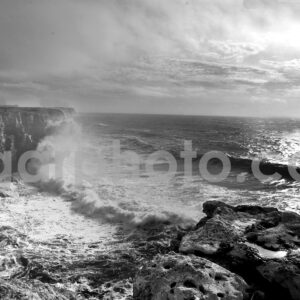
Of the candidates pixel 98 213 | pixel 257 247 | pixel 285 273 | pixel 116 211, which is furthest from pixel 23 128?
pixel 285 273

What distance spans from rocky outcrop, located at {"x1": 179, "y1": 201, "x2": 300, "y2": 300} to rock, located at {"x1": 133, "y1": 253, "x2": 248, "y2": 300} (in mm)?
1198

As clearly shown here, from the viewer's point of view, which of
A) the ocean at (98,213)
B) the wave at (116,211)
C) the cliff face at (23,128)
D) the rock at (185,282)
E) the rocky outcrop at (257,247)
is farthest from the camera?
the cliff face at (23,128)

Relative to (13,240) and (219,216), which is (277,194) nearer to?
(219,216)

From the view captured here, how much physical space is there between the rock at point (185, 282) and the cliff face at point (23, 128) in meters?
22.7

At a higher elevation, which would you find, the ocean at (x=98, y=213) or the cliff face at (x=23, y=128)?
the cliff face at (x=23, y=128)

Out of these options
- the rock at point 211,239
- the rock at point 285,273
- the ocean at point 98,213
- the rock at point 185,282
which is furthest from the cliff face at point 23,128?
the rock at point 285,273

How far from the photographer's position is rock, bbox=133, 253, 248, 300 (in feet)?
26.5

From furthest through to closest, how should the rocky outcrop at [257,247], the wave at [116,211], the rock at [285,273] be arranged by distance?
1. the wave at [116,211]
2. the rocky outcrop at [257,247]
3. the rock at [285,273]

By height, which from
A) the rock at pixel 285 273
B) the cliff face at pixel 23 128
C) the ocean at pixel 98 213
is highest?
the cliff face at pixel 23 128

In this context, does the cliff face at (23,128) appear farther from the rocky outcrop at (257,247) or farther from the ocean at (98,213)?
the rocky outcrop at (257,247)

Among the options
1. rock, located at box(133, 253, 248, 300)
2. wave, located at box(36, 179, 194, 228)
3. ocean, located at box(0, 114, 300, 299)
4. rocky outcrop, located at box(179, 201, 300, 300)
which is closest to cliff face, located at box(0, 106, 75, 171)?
ocean, located at box(0, 114, 300, 299)

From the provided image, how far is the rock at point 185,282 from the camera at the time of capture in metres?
8.07

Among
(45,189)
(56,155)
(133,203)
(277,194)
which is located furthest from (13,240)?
(56,155)

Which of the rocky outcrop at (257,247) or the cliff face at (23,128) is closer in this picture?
the rocky outcrop at (257,247)
